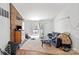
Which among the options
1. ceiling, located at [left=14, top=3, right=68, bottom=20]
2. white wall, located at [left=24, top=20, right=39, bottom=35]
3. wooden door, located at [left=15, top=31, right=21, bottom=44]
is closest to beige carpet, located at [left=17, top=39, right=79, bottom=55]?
wooden door, located at [left=15, top=31, right=21, bottom=44]

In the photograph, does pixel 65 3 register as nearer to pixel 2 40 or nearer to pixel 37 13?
pixel 37 13

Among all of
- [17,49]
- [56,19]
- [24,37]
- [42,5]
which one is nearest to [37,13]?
[42,5]

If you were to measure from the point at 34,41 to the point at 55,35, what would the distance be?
0.43 m

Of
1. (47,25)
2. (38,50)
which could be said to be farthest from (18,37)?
(47,25)

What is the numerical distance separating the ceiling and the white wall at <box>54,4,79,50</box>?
11 cm

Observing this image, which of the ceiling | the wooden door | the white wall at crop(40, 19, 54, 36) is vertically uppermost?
the ceiling

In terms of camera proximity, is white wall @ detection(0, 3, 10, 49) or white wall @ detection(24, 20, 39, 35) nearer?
white wall @ detection(0, 3, 10, 49)

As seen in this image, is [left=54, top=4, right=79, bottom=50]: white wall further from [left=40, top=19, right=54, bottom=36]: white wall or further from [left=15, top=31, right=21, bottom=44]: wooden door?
[left=15, top=31, right=21, bottom=44]: wooden door

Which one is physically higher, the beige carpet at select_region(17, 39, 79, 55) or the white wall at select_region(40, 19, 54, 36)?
the white wall at select_region(40, 19, 54, 36)

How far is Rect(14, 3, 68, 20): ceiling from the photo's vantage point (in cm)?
225

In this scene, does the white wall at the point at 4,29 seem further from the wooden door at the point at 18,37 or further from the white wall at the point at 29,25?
the white wall at the point at 29,25

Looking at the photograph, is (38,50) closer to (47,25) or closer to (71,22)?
(47,25)

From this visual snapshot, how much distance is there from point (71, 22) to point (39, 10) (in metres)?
0.66

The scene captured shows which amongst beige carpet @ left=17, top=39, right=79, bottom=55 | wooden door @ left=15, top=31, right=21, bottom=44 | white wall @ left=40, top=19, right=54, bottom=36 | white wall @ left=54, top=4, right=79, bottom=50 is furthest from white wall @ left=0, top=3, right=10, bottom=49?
white wall @ left=54, top=4, right=79, bottom=50
